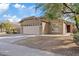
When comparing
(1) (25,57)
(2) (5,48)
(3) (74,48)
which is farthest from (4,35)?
(3) (74,48)

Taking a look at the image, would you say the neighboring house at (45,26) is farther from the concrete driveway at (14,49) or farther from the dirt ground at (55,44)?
the concrete driveway at (14,49)

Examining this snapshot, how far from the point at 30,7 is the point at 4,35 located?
631 mm

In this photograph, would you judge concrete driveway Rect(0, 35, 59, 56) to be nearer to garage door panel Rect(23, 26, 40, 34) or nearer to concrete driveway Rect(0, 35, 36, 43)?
concrete driveway Rect(0, 35, 36, 43)

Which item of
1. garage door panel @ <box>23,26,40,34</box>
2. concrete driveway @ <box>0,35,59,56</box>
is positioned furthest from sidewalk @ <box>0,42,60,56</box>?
garage door panel @ <box>23,26,40,34</box>

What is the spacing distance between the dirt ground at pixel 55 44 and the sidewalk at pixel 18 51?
0.23ft

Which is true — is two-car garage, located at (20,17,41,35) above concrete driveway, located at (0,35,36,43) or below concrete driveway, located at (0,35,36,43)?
above

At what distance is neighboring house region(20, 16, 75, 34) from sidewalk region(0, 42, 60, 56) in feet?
0.97

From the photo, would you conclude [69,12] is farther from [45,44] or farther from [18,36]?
[18,36]

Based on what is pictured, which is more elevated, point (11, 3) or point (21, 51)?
point (11, 3)

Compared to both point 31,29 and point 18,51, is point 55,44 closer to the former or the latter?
point 31,29

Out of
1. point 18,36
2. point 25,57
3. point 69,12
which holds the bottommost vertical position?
point 25,57

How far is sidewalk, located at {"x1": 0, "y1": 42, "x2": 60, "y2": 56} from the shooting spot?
4344 millimetres

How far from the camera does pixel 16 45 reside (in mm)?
4418

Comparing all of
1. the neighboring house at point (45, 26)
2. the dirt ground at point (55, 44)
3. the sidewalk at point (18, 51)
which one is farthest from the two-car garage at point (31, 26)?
the sidewalk at point (18, 51)
